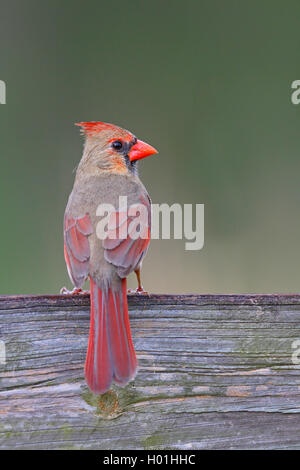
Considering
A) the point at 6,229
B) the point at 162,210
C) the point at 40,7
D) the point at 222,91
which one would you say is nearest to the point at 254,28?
the point at 222,91

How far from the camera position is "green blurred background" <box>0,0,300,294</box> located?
4.27 metres

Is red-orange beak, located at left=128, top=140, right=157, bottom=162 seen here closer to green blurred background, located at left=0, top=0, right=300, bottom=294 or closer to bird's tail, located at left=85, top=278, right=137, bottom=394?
green blurred background, located at left=0, top=0, right=300, bottom=294

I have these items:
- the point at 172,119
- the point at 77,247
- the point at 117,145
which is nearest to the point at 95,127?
the point at 117,145

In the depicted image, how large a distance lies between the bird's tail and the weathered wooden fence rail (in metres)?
0.06

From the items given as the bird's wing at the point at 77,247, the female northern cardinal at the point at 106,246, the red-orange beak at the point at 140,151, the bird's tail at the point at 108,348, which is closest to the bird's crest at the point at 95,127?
the female northern cardinal at the point at 106,246

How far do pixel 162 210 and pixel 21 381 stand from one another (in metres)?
1.97

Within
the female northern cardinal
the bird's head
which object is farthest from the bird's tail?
the bird's head

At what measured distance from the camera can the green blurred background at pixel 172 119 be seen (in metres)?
4.27

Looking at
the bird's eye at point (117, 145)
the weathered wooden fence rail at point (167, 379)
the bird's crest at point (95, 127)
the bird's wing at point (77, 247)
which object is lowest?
the weathered wooden fence rail at point (167, 379)

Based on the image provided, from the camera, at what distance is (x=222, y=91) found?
5.00 metres

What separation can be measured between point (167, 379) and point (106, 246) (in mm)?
727

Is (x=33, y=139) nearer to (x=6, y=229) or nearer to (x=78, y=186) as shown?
(x=6, y=229)

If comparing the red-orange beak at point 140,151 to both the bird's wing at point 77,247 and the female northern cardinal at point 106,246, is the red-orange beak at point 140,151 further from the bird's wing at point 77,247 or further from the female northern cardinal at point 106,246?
the bird's wing at point 77,247

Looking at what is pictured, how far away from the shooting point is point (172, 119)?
492 cm
